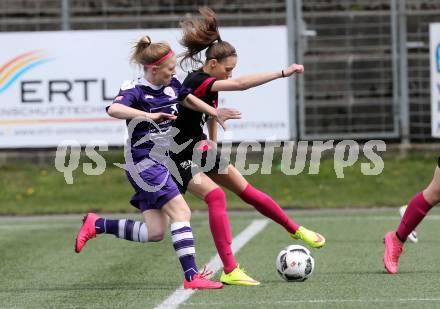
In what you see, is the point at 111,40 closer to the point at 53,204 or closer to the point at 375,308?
the point at 53,204

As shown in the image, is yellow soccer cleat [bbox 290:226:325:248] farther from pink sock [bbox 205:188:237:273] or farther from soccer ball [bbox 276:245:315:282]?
pink sock [bbox 205:188:237:273]

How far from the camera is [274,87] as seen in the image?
647 inches

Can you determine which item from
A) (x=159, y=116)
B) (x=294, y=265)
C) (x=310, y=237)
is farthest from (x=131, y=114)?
(x=310, y=237)

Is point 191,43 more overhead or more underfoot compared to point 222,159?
more overhead

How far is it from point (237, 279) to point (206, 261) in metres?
1.74

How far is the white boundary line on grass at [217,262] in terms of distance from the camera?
7.08 meters

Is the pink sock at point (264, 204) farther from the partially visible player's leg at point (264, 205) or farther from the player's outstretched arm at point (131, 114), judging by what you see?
the player's outstretched arm at point (131, 114)

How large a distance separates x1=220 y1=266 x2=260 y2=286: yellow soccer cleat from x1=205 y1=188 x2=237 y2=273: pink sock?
0.13 feet

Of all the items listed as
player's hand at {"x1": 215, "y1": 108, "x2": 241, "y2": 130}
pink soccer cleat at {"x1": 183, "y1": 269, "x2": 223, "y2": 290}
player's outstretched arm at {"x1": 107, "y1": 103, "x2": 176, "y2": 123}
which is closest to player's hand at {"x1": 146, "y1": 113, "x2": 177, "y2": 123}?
player's outstretched arm at {"x1": 107, "y1": 103, "x2": 176, "y2": 123}

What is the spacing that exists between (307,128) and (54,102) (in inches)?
141

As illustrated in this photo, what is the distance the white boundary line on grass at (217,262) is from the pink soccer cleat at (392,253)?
127cm

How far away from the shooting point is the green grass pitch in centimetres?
716

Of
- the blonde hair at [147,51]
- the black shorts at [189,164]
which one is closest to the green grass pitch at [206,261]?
the black shorts at [189,164]

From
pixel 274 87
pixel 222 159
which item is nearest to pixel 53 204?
pixel 274 87
